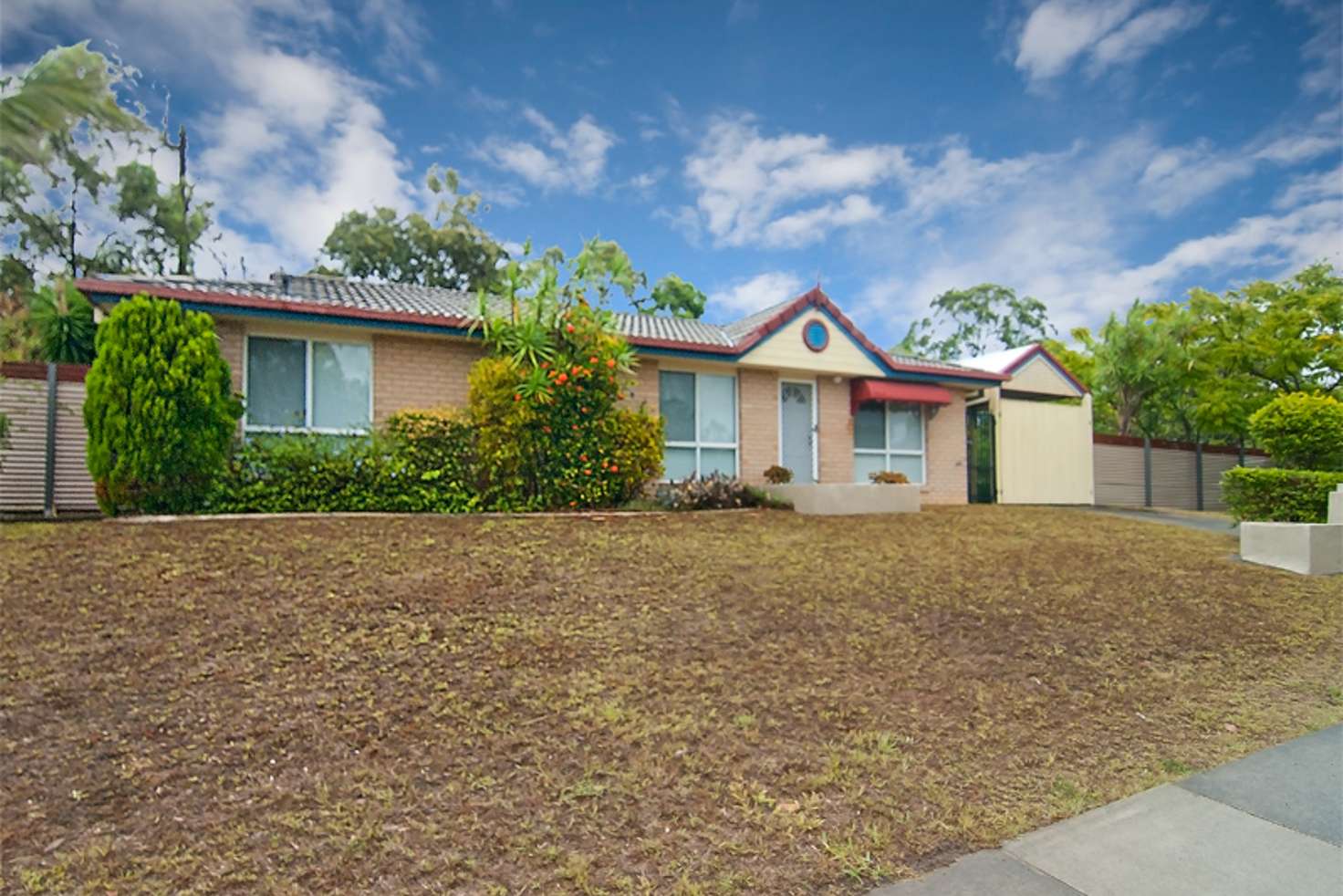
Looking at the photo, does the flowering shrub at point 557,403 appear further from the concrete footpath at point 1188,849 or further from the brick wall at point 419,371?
the concrete footpath at point 1188,849

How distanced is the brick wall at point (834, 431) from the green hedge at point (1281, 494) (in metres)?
6.08

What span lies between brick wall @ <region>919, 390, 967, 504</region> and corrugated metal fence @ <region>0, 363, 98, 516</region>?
559 inches

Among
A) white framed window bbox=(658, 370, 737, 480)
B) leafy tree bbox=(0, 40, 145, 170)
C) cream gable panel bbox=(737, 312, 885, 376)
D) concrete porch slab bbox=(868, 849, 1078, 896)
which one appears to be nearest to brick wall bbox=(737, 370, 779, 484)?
white framed window bbox=(658, 370, 737, 480)

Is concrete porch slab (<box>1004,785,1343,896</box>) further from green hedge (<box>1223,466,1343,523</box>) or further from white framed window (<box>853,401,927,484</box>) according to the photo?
white framed window (<box>853,401,927,484</box>)

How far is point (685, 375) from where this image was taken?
42.7ft

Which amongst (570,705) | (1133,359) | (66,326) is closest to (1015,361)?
(1133,359)

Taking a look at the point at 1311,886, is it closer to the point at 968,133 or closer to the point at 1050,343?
the point at 968,133

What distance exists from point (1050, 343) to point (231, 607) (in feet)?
94.5

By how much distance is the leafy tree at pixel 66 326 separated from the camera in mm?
11070

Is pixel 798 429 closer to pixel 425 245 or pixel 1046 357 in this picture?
pixel 1046 357

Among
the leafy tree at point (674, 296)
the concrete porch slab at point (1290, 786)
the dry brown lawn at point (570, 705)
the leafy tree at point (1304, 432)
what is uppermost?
the leafy tree at point (674, 296)

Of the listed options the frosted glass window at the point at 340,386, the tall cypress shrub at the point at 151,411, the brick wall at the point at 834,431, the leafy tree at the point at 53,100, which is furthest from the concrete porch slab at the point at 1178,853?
the brick wall at the point at 834,431

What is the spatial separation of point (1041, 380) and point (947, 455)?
5.45 metres

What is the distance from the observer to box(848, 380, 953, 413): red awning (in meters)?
14.0
